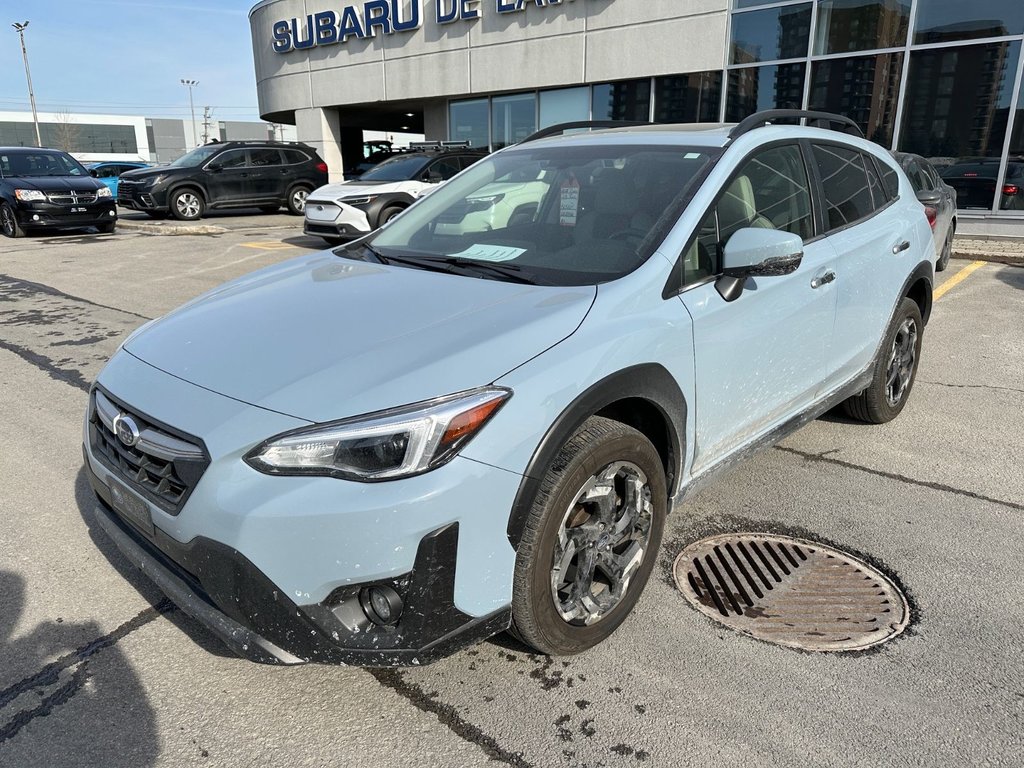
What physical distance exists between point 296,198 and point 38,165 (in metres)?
5.70

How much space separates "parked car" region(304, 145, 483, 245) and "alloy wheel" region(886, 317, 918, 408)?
285 inches

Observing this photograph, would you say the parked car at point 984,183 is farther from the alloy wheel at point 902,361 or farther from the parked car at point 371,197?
the alloy wheel at point 902,361

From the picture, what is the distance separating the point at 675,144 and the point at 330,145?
22359 millimetres

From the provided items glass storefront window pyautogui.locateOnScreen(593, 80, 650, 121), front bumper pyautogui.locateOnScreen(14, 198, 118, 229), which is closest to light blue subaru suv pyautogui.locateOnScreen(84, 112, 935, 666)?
front bumper pyautogui.locateOnScreen(14, 198, 118, 229)

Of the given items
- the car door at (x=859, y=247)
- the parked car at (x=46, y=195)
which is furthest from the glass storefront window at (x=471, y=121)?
the car door at (x=859, y=247)

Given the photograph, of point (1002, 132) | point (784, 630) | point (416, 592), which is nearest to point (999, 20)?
point (1002, 132)

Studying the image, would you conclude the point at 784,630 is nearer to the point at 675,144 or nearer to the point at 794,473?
the point at 794,473

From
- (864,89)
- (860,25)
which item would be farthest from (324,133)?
(864,89)

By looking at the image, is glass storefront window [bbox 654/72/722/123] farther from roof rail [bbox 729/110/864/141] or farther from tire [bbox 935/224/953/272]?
roof rail [bbox 729/110/864/141]

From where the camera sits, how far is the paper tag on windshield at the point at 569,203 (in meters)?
3.19

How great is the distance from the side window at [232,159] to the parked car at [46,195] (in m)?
3.09

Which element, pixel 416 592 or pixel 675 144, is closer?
pixel 416 592

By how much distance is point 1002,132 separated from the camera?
489 inches

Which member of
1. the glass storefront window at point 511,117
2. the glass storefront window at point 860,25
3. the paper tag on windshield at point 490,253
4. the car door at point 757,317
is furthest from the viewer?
the glass storefront window at point 511,117
